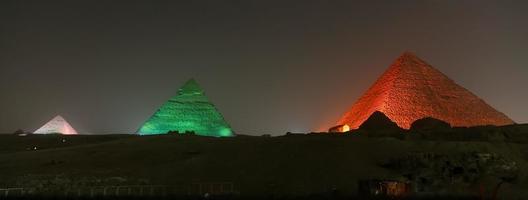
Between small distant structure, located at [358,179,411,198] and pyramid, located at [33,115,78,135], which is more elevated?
pyramid, located at [33,115,78,135]

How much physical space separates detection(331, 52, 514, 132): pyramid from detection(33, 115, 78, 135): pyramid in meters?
21.7

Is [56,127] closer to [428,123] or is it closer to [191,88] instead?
[191,88]

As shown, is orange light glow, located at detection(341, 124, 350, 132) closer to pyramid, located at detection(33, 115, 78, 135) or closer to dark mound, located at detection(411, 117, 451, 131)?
dark mound, located at detection(411, 117, 451, 131)

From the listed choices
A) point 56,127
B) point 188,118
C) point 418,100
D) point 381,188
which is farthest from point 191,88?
point 381,188

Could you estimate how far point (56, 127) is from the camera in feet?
184

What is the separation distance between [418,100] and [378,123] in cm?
450

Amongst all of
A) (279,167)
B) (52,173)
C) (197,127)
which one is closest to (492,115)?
(197,127)

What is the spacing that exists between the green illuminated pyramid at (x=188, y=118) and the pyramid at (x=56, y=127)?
9.18 meters

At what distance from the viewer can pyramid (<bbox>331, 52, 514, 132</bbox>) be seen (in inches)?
1745

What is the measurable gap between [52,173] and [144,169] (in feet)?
9.61

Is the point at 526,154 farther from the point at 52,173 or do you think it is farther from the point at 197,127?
the point at 197,127

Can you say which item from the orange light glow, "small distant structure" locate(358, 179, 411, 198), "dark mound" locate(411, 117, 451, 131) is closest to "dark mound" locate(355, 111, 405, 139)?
"dark mound" locate(411, 117, 451, 131)

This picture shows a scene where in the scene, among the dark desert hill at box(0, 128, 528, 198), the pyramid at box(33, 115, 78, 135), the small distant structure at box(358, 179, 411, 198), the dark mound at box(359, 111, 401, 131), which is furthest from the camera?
the pyramid at box(33, 115, 78, 135)

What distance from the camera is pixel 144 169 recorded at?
2350 cm
